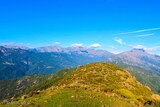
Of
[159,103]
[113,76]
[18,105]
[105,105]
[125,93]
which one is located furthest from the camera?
[113,76]

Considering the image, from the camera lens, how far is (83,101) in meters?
54.3

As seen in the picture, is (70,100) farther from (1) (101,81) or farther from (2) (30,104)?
(1) (101,81)

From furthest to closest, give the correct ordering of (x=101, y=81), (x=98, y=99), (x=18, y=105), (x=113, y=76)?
(x=113, y=76) → (x=101, y=81) → (x=98, y=99) → (x=18, y=105)

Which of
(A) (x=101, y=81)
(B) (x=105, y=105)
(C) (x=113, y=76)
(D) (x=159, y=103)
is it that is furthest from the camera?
(C) (x=113, y=76)

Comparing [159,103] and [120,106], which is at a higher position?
[120,106]

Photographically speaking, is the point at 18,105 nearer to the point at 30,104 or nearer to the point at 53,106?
the point at 30,104

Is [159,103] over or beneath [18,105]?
beneath

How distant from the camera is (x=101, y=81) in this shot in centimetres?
10938

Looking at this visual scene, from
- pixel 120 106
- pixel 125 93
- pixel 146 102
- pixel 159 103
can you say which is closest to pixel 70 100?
pixel 120 106

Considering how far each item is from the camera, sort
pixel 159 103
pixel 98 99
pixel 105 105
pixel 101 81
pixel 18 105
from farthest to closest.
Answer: pixel 101 81 → pixel 159 103 → pixel 98 99 → pixel 105 105 → pixel 18 105

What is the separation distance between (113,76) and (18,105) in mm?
81185

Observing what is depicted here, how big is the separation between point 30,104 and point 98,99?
16.7 metres

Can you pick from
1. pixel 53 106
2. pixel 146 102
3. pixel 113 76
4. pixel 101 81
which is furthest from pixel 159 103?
pixel 53 106

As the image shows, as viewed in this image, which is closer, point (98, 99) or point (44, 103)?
point (44, 103)
